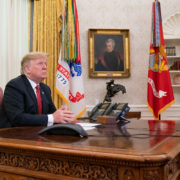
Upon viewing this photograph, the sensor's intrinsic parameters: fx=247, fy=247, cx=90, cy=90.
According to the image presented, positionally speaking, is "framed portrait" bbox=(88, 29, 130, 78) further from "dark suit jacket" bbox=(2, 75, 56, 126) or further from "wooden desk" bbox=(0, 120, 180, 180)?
"wooden desk" bbox=(0, 120, 180, 180)

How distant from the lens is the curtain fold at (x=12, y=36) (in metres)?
4.24

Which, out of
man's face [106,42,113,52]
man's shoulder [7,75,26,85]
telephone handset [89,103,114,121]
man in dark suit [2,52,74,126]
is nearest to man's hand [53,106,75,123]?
man in dark suit [2,52,74,126]

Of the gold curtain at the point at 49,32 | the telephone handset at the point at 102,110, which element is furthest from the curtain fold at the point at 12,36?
the telephone handset at the point at 102,110

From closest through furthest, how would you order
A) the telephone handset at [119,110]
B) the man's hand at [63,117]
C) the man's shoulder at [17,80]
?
the man's hand at [63,117], the telephone handset at [119,110], the man's shoulder at [17,80]

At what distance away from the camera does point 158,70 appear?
174 inches

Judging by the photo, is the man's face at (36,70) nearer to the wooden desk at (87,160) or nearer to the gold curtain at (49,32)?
the wooden desk at (87,160)

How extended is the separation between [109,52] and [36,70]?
2.68m

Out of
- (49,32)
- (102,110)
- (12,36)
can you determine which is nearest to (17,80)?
(102,110)

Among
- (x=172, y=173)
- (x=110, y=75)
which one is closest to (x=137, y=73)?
(x=110, y=75)

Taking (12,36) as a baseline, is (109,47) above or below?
below

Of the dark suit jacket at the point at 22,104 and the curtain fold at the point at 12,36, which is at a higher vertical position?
the curtain fold at the point at 12,36

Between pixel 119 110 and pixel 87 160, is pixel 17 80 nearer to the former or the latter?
pixel 119 110

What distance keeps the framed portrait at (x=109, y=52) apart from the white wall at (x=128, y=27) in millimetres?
109

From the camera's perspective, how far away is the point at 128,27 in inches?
203
